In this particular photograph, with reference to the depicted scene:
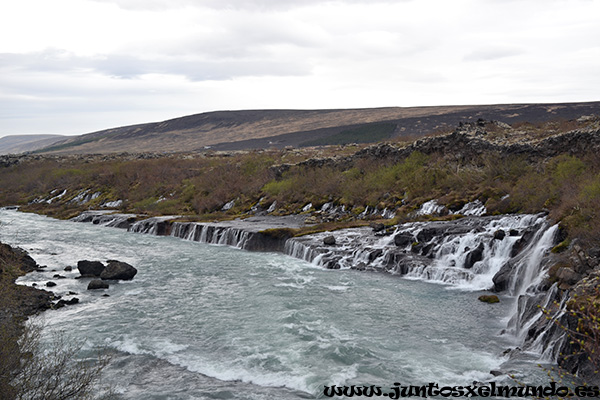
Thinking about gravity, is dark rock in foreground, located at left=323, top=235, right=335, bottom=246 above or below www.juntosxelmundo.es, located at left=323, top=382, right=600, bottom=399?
above

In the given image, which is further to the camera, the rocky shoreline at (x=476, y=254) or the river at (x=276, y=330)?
the rocky shoreline at (x=476, y=254)

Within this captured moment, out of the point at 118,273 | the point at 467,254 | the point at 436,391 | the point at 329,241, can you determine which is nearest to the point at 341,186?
the point at 329,241

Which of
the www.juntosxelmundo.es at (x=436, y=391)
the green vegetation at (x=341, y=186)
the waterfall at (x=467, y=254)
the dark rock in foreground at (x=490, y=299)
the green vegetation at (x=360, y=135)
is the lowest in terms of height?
the dark rock in foreground at (x=490, y=299)

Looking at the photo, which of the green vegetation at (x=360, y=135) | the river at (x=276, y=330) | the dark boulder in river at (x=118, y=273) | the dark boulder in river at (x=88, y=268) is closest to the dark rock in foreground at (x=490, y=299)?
the river at (x=276, y=330)

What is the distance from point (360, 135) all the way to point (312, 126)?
39.7 meters

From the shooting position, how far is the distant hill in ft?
320

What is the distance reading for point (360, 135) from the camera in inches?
4486

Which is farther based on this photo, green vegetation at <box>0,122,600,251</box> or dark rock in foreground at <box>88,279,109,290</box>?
green vegetation at <box>0,122,600,251</box>

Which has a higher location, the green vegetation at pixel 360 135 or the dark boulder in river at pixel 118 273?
the green vegetation at pixel 360 135

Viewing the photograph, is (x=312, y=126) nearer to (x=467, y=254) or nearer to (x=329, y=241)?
(x=329, y=241)

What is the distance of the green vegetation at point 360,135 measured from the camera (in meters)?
108

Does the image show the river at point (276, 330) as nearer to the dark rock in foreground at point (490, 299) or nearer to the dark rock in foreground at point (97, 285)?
Answer: the dark rock in foreground at point (490, 299)

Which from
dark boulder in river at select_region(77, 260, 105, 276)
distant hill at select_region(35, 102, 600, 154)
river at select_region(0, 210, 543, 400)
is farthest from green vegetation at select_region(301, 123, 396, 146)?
dark boulder in river at select_region(77, 260, 105, 276)

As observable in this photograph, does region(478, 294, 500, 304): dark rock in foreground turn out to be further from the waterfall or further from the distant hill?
the distant hill
